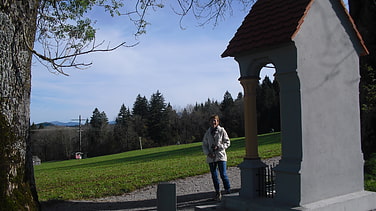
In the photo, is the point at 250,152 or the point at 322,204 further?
the point at 250,152

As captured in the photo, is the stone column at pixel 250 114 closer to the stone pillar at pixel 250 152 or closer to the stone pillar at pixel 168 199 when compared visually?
the stone pillar at pixel 250 152

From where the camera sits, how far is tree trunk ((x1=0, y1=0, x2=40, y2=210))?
5062mm

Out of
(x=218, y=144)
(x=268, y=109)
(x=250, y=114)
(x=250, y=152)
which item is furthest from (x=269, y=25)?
(x=268, y=109)

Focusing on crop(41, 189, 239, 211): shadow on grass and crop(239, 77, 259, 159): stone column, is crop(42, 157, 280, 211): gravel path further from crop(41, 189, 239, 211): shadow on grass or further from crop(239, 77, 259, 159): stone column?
crop(239, 77, 259, 159): stone column

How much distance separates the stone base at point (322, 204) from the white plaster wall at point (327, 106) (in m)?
Result: 0.13

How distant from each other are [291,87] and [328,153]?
1422 mm

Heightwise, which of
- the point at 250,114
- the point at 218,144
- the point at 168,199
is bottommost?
the point at 168,199

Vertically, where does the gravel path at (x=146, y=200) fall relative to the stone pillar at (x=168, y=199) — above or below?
below

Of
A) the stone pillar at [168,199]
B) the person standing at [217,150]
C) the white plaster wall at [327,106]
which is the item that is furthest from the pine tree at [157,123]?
Answer: the stone pillar at [168,199]

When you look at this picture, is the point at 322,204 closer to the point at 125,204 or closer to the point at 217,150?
the point at 217,150

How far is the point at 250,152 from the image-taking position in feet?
22.7

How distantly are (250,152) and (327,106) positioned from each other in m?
1.75

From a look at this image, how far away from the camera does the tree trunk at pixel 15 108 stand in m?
5.06

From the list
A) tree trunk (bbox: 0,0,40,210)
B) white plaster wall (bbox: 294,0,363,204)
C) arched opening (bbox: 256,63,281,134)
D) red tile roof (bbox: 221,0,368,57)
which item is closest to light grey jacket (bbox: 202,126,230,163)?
red tile roof (bbox: 221,0,368,57)
